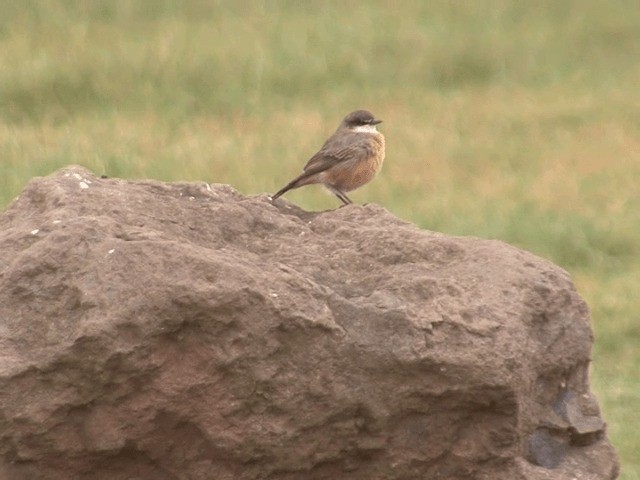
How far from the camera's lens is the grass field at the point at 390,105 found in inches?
540

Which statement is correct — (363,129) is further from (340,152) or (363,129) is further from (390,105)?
(390,105)

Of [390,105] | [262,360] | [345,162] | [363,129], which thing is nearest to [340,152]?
[345,162]

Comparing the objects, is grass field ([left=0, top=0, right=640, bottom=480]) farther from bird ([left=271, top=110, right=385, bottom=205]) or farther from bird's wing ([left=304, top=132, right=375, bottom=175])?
bird's wing ([left=304, top=132, right=375, bottom=175])

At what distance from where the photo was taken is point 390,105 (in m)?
17.6

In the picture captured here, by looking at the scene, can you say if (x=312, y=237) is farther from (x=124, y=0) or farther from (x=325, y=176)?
(x=124, y=0)

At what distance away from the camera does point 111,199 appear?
19.7ft

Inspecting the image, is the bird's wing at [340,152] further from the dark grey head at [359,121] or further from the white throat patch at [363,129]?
the dark grey head at [359,121]

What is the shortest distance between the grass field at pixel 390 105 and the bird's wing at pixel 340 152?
2.76 m

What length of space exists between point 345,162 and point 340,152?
0.22ft

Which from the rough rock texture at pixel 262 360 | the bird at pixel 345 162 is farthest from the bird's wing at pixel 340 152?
the rough rock texture at pixel 262 360

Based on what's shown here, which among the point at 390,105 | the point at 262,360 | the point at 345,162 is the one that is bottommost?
the point at 390,105

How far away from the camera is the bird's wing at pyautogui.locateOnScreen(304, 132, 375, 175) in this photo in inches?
357

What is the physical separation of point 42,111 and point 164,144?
170 cm

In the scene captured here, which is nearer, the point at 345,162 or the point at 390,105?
the point at 345,162
